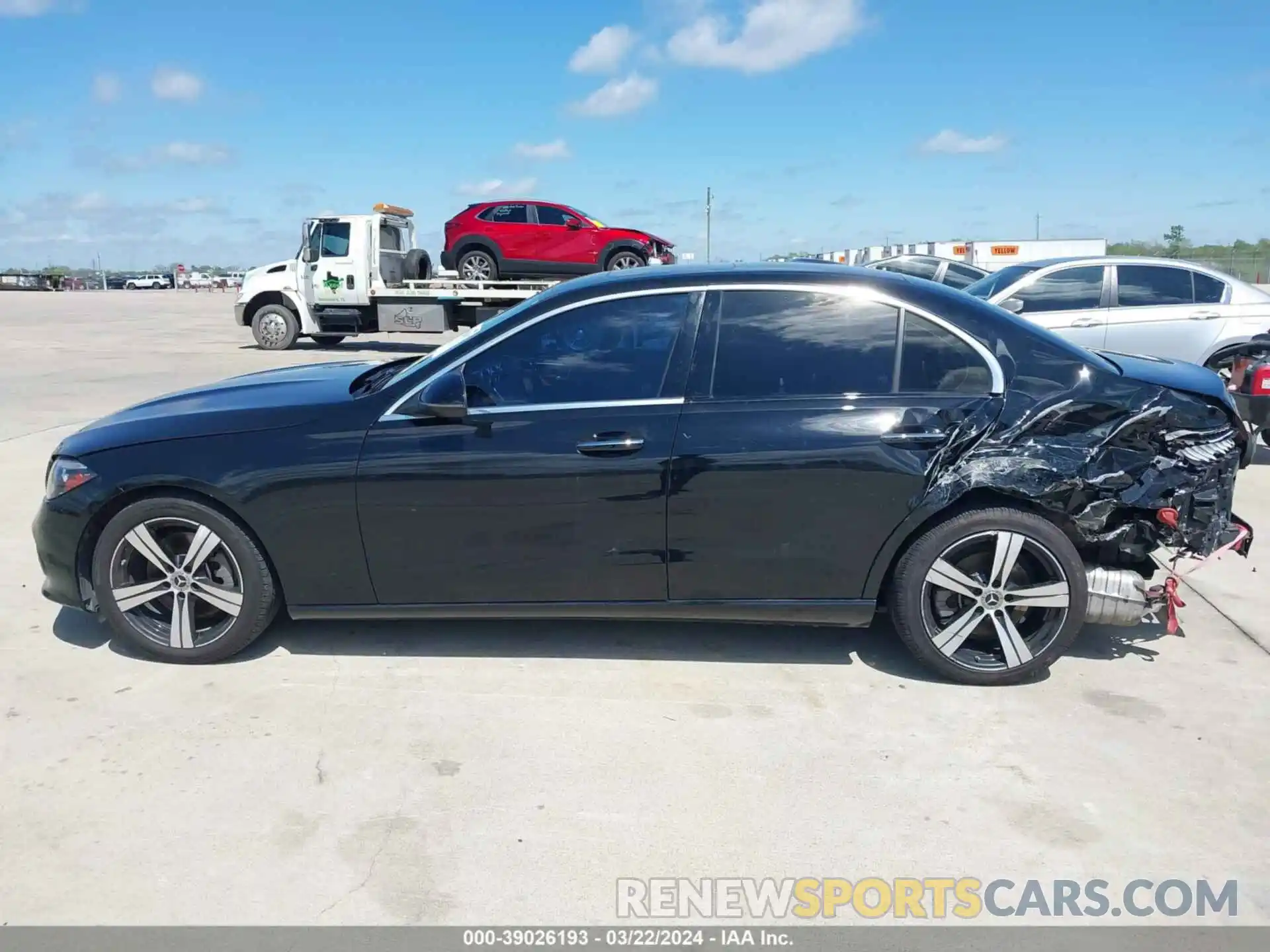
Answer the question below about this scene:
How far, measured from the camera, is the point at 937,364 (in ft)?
12.5

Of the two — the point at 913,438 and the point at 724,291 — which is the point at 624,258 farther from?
the point at 913,438

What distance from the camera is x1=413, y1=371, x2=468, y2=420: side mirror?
3.71 meters

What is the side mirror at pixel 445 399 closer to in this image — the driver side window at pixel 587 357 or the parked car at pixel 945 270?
the driver side window at pixel 587 357

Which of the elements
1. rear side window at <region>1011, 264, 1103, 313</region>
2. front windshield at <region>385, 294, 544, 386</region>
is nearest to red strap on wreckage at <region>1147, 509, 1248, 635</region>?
front windshield at <region>385, 294, 544, 386</region>

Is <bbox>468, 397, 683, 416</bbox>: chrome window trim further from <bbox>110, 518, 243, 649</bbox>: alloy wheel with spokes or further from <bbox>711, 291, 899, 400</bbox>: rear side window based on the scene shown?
<bbox>110, 518, 243, 649</bbox>: alloy wheel with spokes

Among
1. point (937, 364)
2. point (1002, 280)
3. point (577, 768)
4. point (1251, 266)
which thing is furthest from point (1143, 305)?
point (1251, 266)

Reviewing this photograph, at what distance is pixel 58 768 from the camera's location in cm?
324

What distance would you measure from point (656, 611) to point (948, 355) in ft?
5.11

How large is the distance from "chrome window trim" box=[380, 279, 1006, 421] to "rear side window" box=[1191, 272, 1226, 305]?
6919mm

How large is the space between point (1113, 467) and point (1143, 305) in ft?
20.9

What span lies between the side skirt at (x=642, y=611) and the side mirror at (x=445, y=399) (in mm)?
780

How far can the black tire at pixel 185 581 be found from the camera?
386 centimetres

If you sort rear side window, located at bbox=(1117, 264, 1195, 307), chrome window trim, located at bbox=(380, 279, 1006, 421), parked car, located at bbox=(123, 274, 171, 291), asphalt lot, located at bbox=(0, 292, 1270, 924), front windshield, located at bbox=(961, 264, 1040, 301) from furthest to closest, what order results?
parked car, located at bbox=(123, 274, 171, 291) → front windshield, located at bbox=(961, 264, 1040, 301) → rear side window, located at bbox=(1117, 264, 1195, 307) → chrome window trim, located at bbox=(380, 279, 1006, 421) → asphalt lot, located at bbox=(0, 292, 1270, 924)
